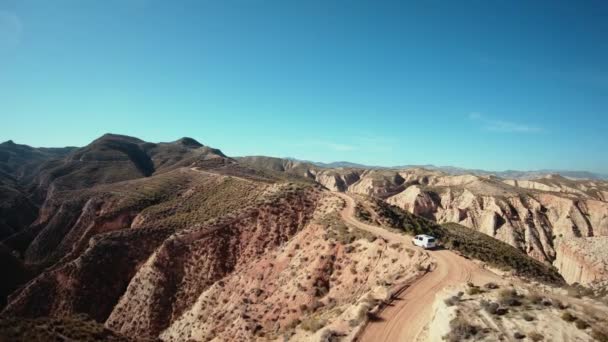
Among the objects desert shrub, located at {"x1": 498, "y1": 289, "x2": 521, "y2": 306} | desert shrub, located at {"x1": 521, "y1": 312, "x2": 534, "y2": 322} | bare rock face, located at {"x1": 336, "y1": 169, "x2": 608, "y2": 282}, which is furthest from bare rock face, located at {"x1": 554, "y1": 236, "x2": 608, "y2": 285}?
desert shrub, located at {"x1": 521, "y1": 312, "x2": 534, "y2": 322}

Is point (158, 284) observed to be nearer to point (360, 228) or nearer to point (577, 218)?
point (360, 228)

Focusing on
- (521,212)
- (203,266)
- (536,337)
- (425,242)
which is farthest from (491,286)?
(521,212)

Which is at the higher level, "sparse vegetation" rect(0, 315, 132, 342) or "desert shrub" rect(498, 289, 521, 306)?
"desert shrub" rect(498, 289, 521, 306)

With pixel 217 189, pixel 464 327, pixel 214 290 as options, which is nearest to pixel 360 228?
pixel 214 290

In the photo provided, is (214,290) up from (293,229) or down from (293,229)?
down

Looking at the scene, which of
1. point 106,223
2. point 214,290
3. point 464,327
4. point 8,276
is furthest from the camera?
point 106,223

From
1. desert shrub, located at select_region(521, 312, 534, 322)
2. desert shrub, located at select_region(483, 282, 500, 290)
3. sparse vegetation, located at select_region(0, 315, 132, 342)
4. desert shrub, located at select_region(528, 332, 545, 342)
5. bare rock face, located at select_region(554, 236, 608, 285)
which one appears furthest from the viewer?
bare rock face, located at select_region(554, 236, 608, 285)

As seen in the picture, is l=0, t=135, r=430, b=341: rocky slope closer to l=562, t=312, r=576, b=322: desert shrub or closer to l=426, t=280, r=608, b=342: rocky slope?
l=426, t=280, r=608, b=342: rocky slope

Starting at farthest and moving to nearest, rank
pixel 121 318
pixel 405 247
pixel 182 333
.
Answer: pixel 121 318 → pixel 182 333 → pixel 405 247
